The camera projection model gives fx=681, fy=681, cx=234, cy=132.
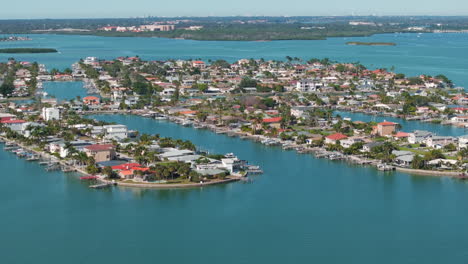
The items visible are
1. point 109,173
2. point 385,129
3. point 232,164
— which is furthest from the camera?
point 385,129

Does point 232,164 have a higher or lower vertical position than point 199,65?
lower

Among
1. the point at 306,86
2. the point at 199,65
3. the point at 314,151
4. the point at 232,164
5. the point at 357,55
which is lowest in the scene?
the point at 314,151

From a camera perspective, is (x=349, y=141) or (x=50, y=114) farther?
(x=50, y=114)

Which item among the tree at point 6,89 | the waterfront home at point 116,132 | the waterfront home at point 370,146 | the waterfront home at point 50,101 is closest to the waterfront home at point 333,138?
the waterfront home at point 370,146

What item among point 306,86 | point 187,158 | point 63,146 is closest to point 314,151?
point 187,158

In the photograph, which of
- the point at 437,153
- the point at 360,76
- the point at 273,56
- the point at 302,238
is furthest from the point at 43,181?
the point at 273,56

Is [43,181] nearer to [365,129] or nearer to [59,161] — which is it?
[59,161]

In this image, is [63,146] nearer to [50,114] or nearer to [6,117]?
[50,114]
